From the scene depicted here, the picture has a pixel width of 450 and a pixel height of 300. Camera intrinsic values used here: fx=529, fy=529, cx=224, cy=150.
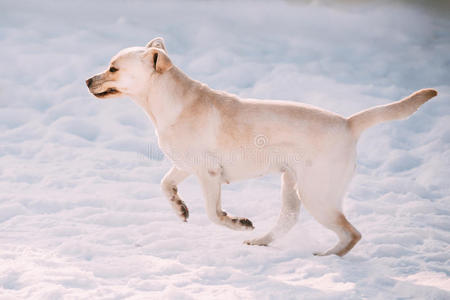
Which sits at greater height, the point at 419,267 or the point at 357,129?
the point at 357,129

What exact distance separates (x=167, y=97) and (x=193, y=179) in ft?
8.59

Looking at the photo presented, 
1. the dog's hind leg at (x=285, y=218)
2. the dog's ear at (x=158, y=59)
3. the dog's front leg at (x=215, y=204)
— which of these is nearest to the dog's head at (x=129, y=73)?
the dog's ear at (x=158, y=59)

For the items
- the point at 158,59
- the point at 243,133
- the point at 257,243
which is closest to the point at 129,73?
the point at 158,59

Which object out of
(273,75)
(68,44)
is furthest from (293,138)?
(68,44)

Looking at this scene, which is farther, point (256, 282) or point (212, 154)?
point (212, 154)

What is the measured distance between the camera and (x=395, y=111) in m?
3.83

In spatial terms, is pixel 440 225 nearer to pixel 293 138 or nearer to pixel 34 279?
pixel 293 138

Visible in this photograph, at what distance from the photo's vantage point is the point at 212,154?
397 centimetres

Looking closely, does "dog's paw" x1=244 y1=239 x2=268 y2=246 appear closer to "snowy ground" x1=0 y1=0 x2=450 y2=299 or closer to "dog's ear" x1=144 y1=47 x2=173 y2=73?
"snowy ground" x1=0 y1=0 x2=450 y2=299

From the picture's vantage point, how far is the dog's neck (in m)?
4.02

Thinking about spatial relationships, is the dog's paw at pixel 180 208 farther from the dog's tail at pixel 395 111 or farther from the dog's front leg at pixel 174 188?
the dog's tail at pixel 395 111

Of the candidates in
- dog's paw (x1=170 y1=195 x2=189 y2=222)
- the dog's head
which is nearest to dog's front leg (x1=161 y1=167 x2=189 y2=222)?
dog's paw (x1=170 y1=195 x2=189 y2=222)

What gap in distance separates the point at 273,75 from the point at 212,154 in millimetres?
6164

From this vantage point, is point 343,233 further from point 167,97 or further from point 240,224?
point 167,97
